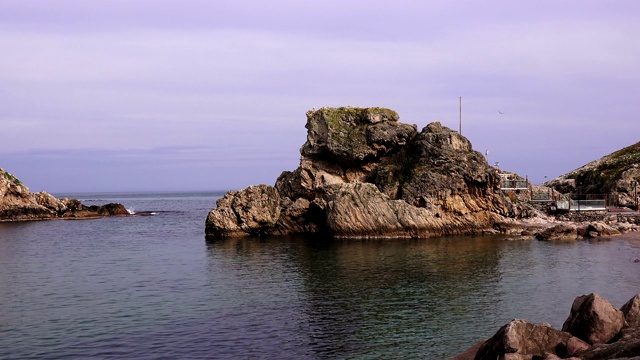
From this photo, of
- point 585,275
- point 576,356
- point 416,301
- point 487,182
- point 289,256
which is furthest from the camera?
point 487,182

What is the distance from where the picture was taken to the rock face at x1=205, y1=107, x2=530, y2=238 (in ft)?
255

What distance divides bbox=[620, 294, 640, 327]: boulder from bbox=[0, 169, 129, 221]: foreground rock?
12305cm

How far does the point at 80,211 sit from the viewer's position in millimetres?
142750

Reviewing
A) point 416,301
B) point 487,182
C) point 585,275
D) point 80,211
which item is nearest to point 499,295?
point 416,301

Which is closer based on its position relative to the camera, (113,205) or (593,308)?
(593,308)

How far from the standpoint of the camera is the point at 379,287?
149ft

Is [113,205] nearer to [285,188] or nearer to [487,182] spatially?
[285,188]

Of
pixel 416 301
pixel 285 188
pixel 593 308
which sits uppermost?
pixel 285 188

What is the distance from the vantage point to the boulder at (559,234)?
241 feet

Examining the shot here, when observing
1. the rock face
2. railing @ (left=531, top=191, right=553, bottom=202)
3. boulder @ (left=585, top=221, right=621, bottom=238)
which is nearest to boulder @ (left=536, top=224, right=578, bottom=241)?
boulder @ (left=585, top=221, right=621, bottom=238)

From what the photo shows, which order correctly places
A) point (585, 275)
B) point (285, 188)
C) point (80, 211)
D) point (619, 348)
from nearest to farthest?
1. point (619, 348)
2. point (585, 275)
3. point (285, 188)
4. point (80, 211)

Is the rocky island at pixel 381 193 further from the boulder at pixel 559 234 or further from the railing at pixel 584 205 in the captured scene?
the railing at pixel 584 205

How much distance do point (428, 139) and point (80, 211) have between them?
93329mm

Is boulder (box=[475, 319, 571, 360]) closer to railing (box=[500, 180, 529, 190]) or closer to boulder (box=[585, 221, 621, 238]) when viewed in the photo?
boulder (box=[585, 221, 621, 238])
